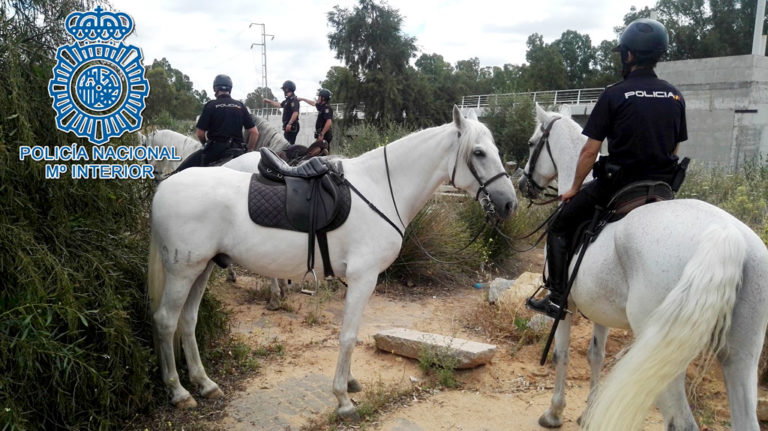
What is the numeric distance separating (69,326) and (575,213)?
3275 mm

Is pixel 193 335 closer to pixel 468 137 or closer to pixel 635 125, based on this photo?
pixel 468 137

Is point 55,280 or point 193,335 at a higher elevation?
point 55,280

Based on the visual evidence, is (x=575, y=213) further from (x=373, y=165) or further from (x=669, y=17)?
(x=669, y=17)

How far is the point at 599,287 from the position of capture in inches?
125

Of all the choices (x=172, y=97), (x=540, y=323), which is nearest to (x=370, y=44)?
(x=172, y=97)

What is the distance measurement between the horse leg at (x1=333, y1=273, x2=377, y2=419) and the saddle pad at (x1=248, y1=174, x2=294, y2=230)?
660mm

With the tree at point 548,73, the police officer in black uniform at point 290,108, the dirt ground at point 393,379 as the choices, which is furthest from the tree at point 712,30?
the dirt ground at point 393,379

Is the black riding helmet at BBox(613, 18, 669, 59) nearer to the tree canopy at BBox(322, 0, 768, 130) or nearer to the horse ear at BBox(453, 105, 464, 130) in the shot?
the horse ear at BBox(453, 105, 464, 130)

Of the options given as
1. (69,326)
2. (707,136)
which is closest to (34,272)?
(69,326)

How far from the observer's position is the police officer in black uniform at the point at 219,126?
6.79 m

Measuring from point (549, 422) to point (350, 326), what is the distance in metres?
1.76

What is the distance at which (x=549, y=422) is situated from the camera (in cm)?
408

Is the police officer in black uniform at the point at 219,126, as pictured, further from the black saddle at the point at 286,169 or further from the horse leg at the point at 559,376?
the horse leg at the point at 559,376

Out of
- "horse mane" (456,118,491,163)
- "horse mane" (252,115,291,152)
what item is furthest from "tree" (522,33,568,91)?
"horse mane" (456,118,491,163)
